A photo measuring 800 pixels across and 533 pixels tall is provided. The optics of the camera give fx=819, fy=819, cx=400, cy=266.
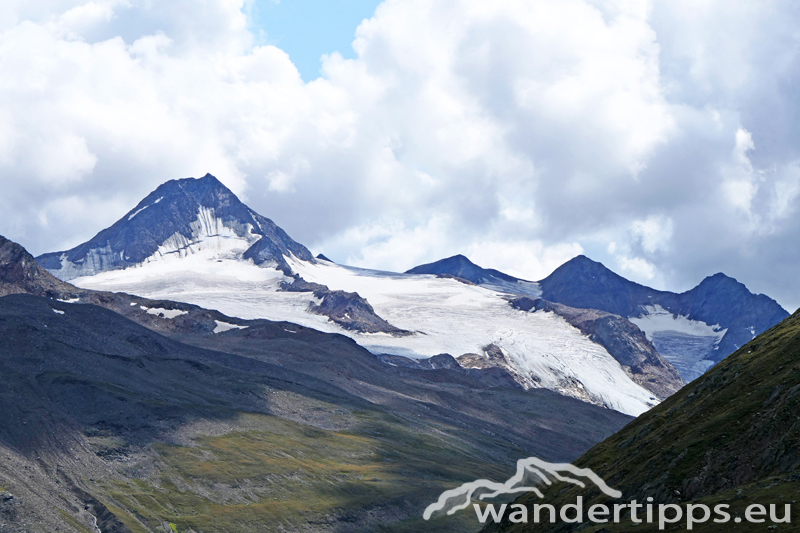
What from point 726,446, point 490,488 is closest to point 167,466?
point 490,488

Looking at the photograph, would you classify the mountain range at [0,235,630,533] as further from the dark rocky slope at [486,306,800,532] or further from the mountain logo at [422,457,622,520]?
the dark rocky slope at [486,306,800,532]

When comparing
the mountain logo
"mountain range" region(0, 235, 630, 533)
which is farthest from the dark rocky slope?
"mountain range" region(0, 235, 630, 533)

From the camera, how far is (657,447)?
78.1 meters

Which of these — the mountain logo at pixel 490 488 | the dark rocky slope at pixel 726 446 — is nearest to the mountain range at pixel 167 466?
the mountain logo at pixel 490 488

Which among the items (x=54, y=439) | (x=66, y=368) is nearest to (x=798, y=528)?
(x=54, y=439)

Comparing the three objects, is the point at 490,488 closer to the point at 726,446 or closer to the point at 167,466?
the point at 167,466

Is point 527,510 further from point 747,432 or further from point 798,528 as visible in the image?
point 798,528

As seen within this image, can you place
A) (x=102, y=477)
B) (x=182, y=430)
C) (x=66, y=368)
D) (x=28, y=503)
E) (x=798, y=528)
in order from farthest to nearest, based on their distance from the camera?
1. (x=66, y=368)
2. (x=182, y=430)
3. (x=102, y=477)
4. (x=28, y=503)
5. (x=798, y=528)

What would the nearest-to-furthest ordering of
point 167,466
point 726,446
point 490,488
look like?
point 726,446 < point 167,466 < point 490,488

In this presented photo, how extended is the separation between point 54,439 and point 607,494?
10312 centimetres

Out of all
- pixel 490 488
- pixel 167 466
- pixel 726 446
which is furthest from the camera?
pixel 490 488

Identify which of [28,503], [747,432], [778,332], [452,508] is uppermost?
[778,332]

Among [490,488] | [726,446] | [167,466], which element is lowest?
[490,488]

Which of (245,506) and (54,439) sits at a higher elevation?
(54,439)
